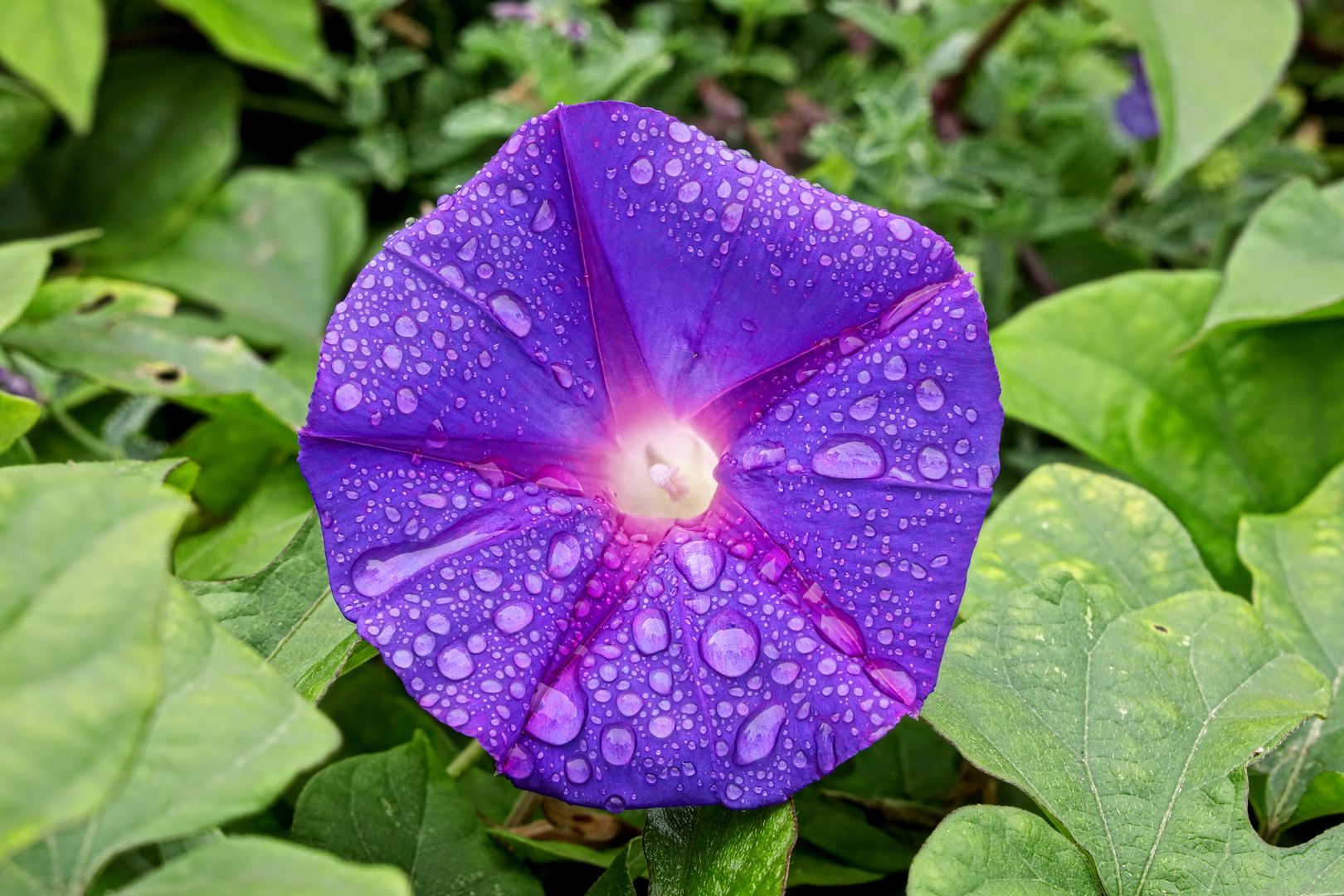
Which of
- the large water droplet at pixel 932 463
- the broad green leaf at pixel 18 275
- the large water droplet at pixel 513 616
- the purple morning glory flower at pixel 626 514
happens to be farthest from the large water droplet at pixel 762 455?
the broad green leaf at pixel 18 275

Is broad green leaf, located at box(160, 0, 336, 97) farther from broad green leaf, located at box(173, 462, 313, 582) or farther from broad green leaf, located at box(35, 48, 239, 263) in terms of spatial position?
broad green leaf, located at box(173, 462, 313, 582)

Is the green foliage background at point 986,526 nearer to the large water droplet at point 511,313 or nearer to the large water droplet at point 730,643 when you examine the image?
the large water droplet at point 730,643

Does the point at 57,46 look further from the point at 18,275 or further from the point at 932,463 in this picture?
the point at 932,463

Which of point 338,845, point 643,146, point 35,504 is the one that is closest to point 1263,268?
point 643,146

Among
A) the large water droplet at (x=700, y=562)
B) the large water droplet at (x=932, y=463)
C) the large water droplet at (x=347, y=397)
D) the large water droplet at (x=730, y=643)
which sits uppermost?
the large water droplet at (x=932, y=463)

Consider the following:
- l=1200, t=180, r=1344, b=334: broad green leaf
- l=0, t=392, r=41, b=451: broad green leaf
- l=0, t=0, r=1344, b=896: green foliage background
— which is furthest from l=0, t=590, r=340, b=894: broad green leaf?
Answer: l=1200, t=180, r=1344, b=334: broad green leaf
